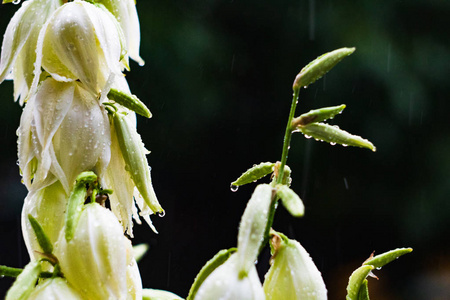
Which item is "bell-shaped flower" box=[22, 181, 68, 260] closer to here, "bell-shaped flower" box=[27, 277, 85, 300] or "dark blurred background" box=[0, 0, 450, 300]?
"bell-shaped flower" box=[27, 277, 85, 300]

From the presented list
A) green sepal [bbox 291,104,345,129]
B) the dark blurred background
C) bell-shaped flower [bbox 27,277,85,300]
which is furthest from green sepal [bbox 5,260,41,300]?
the dark blurred background

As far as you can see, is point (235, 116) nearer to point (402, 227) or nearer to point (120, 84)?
point (402, 227)

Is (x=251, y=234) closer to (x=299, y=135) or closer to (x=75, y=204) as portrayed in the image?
(x=75, y=204)

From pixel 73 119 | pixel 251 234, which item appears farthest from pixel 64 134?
pixel 251 234

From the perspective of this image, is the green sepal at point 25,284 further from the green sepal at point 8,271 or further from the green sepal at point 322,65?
the green sepal at point 322,65

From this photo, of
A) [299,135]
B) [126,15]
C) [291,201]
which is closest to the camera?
[291,201]

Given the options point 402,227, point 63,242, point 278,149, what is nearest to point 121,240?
point 63,242

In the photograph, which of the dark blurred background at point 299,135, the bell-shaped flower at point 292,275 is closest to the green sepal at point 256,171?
the bell-shaped flower at point 292,275
